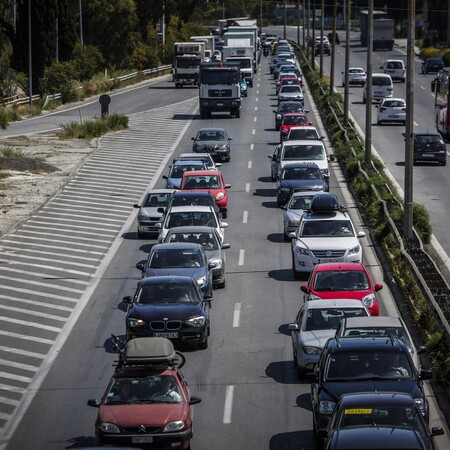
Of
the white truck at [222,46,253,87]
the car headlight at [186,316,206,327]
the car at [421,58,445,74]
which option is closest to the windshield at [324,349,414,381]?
the car headlight at [186,316,206,327]

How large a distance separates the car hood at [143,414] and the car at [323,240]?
44.9 feet

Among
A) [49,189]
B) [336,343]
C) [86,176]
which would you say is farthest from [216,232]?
[86,176]

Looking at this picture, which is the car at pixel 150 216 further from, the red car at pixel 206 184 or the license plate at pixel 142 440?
the license plate at pixel 142 440

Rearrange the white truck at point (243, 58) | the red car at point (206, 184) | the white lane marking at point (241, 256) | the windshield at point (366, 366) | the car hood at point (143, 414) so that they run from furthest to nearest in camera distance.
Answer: the white truck at point (243, 58), the red car at point (206, 184), the white lane marking at point (241, 256), the windshield at point (366, 366), the car hood at point (143, 414)

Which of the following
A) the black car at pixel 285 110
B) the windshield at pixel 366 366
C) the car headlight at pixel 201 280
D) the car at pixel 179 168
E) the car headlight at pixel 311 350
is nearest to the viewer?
the windshield at pixel 366 366

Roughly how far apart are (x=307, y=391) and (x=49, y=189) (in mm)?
28769

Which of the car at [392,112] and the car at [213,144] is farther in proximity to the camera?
the car at [392,112]

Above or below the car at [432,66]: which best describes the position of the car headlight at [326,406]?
below

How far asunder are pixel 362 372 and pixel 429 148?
3688 centimetres

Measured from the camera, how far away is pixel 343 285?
1064 inches

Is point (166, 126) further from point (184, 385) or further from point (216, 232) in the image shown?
point (184, 385)

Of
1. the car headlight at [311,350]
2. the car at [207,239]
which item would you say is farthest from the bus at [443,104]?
the car headlight at [311,350]

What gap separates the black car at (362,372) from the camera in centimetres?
1861

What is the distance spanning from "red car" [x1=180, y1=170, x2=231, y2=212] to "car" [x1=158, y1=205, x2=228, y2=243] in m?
6.45
